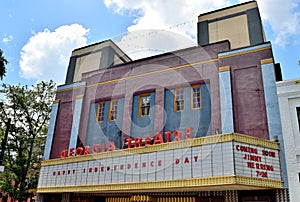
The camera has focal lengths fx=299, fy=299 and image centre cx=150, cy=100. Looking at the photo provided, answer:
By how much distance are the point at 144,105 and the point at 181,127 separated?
3.43 meters

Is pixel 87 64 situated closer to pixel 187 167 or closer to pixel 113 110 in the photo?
pixel 113 110

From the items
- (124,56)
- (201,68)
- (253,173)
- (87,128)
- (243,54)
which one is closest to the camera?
(253,173)

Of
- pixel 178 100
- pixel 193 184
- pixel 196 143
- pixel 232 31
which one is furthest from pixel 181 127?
pixel 232 31

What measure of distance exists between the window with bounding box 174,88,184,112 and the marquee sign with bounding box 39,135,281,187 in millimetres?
4169

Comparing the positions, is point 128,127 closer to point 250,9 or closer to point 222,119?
point 222,119

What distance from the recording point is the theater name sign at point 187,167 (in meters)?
13.1

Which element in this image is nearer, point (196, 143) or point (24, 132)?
point (196, 143)

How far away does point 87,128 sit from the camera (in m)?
22.0

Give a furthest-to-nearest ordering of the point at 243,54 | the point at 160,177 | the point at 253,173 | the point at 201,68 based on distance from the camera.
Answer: the point at 201,68
the point at 243,54
the point at 160,177
the point at 253,173

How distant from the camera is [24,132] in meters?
28.0

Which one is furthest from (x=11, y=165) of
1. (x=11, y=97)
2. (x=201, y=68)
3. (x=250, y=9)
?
(x=250, y=9)

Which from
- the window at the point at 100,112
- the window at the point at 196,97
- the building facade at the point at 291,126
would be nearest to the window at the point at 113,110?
the window at the point at 100,112

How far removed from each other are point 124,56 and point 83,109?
29.0ft

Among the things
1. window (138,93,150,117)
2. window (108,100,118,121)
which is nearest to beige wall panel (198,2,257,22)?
window (138,93,150,117)
